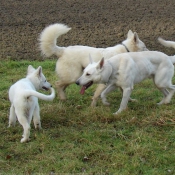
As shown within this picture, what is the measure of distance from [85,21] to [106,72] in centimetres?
680

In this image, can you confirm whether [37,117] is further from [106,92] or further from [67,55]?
[67,55]

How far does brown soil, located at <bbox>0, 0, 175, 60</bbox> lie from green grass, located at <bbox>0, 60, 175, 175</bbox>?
12.5 feet

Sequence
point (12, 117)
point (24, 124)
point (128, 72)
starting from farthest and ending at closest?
point (128, 72) → point (12, 117) → point (24, 124)

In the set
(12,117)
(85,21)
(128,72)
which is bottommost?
(85,21)

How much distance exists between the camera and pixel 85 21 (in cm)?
1266

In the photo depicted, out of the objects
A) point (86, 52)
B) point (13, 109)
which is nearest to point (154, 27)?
point (86, 52)

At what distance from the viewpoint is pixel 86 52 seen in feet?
23.2

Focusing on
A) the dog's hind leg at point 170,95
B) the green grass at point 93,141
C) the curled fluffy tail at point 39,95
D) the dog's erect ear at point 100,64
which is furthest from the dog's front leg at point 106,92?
the curled fluffy tail at point 39,95

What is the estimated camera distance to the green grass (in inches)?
177

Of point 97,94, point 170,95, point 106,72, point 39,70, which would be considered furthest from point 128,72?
point 39,70

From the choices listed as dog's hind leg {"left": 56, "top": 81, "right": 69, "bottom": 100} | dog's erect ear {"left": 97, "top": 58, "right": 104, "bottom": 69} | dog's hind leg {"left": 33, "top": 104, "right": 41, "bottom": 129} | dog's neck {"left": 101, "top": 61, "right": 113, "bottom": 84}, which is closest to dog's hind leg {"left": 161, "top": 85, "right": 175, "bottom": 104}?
dog's neck {"left": 101, "top": 61, "right": 113, "bottom": 84}

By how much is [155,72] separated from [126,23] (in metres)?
5.93

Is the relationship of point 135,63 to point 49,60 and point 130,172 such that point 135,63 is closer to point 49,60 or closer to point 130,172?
point 130,172

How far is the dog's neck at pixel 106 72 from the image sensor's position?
612 centimetres
